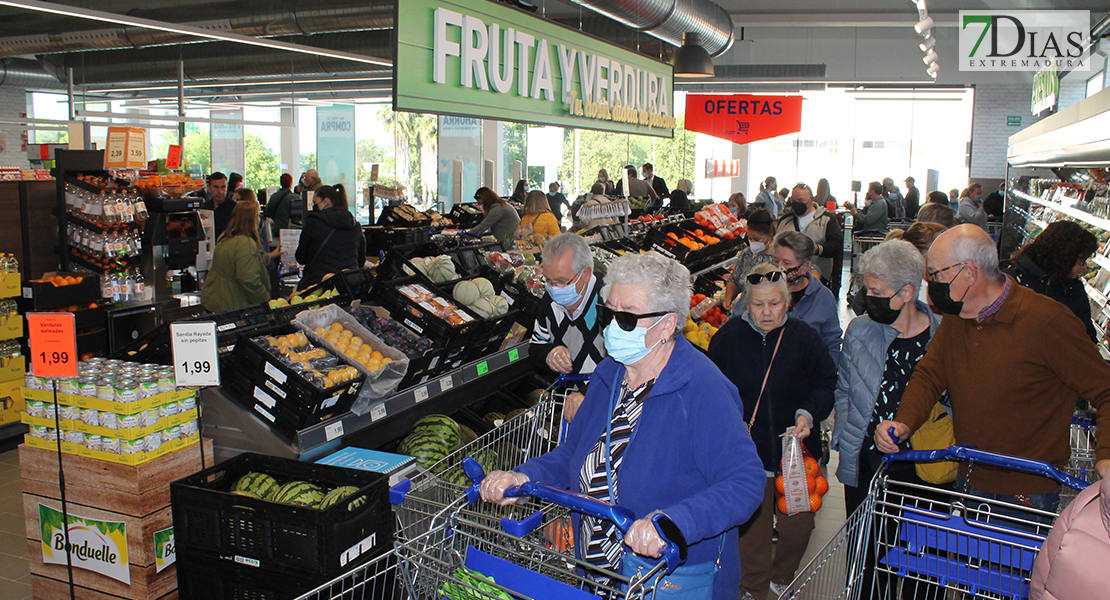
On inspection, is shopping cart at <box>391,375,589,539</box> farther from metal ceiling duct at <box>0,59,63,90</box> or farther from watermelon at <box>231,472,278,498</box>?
metal ceiling duct at <box>0,59,63,90</box>

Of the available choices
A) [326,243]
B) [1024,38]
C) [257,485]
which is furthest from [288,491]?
[1024,38]

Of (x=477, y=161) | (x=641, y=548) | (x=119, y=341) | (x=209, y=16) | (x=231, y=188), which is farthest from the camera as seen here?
(x=477, y=161)

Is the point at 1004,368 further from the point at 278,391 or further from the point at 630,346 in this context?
the point at 278,391

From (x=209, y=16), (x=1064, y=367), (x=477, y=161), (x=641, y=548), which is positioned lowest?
(x=641, y=548)

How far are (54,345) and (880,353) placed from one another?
10.6 feet

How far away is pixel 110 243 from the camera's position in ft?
22.9

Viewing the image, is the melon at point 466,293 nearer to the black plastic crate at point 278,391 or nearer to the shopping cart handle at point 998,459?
the black plastic crate at point 278,391

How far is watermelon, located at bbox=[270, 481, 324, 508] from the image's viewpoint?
2.96 metres

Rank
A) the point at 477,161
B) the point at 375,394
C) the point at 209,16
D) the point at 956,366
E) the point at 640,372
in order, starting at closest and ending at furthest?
the point at 640,372 < the point at 956,366 < the point at 375,394 < the point at 209,16 < the point at 477,161

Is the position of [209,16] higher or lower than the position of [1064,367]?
higher

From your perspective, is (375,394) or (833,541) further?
(375,394)

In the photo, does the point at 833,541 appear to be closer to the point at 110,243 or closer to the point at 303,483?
the point at 303,483

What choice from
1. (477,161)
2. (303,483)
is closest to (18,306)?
(303,483)

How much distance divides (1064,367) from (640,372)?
153cm
